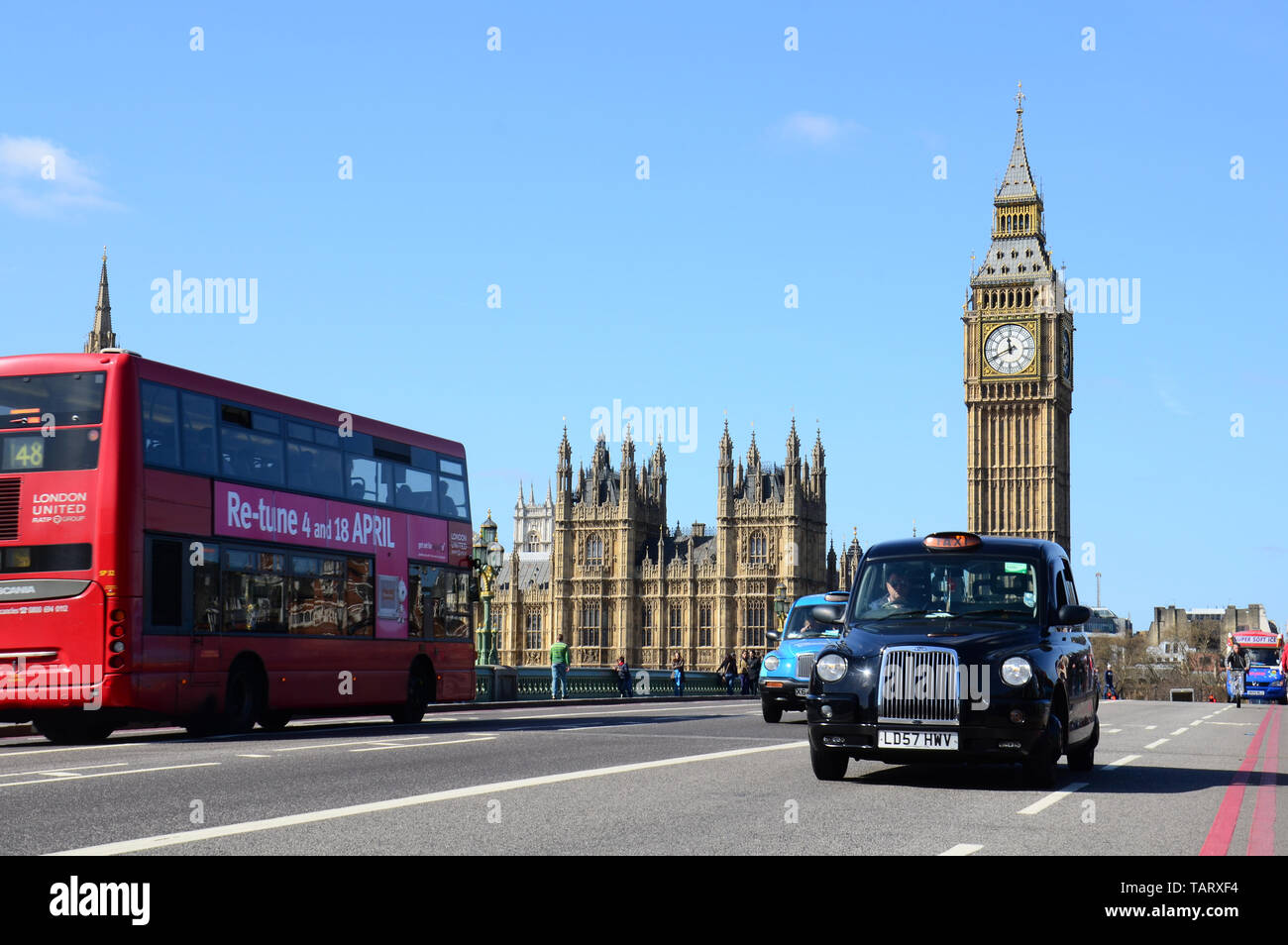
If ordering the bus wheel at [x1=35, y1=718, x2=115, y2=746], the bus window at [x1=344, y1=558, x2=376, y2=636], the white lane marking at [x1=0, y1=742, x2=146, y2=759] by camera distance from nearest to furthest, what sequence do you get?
the white lane marking at [x1=0, y1=742, x2=146, y2=759] < the bus wheel at [x1=35, y1=718, x2=115, y2=746] < the bus window at [x1=344, y1=558, x2=376, y2=636]

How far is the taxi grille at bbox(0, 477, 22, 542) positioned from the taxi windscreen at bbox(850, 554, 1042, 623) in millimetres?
9920

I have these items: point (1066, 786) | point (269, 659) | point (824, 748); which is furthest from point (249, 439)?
point (1066, 786)

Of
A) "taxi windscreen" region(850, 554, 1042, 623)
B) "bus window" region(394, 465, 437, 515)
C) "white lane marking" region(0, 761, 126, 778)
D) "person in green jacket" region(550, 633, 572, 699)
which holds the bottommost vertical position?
"person in green jacket" region(550, 633, 572, 699)

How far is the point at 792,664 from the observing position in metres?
23.5

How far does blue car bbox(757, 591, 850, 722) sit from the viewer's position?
23.1 meters

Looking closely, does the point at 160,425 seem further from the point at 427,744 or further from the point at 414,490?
the point at 414,490

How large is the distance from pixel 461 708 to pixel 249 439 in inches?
528

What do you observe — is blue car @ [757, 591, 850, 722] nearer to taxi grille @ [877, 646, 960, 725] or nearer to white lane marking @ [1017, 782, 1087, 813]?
white lane marking @ [1017, 782, 1087, 813]

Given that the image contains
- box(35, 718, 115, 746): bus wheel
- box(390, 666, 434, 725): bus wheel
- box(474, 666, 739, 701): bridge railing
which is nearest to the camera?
box(35, 718, 115, 746): bus wheel

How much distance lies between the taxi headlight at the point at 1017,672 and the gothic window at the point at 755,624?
99.2 m

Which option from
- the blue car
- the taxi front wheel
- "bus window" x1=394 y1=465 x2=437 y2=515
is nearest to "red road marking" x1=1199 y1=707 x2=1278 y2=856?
the taxi front wheel

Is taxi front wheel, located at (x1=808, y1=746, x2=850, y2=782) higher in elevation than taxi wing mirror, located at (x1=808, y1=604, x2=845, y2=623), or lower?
lower

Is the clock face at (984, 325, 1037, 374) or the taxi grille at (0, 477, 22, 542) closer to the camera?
the taxi grille at (0, 477, 22, 542)
